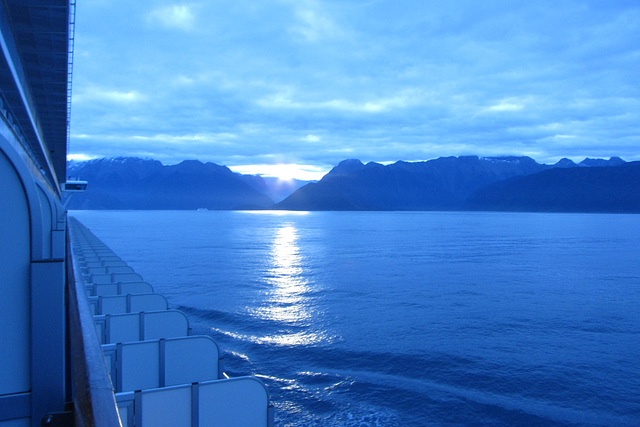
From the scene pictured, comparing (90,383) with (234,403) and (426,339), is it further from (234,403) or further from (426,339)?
(426,339)

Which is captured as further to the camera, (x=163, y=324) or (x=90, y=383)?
(x=163, y=324)

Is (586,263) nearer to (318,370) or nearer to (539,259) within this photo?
(539,259)

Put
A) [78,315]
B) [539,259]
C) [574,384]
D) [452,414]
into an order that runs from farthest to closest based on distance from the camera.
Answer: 1. [539,259]
2. [574,384]
3. [452,414]
4. [78,315]

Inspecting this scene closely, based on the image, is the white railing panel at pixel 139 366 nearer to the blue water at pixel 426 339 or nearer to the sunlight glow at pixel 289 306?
the blue water at pixel 426 339

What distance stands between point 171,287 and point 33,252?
2297cm

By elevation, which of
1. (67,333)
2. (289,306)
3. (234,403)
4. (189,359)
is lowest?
(289,306)

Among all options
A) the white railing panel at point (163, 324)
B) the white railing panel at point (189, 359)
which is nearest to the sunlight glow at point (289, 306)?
the white railing panel at point (163, 324)

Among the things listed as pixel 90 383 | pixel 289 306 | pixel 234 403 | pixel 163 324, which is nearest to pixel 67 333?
pixel 234 403

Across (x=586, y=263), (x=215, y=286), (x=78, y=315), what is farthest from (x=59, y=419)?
(x=586, y=263)

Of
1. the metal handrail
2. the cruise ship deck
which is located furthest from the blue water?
the metal handrail

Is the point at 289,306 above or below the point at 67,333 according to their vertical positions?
below

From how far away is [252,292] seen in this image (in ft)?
74.5

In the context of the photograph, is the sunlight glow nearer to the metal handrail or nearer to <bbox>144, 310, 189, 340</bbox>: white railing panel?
<bbox>144, 310, 189, 340</bbox>: white railing panel

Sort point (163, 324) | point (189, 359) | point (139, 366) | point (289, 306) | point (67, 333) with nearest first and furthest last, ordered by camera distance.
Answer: point (67, 333) < point (139, 366) < point (189, 359) < point (163, 324) < point (289, 306)
